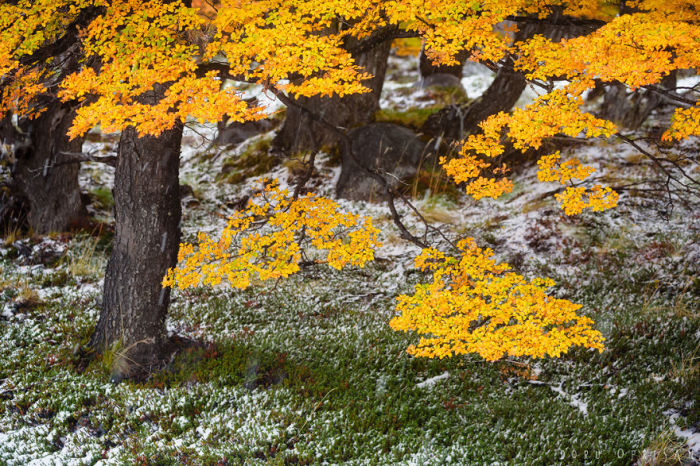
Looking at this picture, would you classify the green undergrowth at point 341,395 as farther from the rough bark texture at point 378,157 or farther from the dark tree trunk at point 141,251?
the rough bark texture at point 378,157

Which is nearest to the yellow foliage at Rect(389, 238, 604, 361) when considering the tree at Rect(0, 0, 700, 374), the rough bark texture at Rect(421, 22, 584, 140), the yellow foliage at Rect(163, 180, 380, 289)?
the tree at Rect(0, 0, 700, 374)

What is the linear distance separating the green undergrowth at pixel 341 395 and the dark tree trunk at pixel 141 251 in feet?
1.20

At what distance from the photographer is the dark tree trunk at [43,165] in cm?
1039

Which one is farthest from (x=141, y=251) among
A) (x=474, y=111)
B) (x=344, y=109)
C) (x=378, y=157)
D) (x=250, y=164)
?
(x=474, y=111)

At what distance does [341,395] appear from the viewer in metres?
6.06

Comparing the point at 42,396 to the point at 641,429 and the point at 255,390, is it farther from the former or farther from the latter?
the point at 641,429

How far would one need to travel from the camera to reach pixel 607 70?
4523mm

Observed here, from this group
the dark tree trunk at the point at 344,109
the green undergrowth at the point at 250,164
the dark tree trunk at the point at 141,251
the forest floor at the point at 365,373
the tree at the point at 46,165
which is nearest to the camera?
the forest floor at the point at 365,373

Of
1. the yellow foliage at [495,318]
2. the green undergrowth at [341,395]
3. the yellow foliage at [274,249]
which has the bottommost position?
the green undergrowth at [341,395]

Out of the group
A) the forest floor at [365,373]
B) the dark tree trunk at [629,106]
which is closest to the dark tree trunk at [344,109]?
the forest floor at [365,373]

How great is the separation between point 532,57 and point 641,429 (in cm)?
435

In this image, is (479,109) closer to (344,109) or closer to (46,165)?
(344,109)

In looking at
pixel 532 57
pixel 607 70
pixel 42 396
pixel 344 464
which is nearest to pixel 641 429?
pixel 344 464

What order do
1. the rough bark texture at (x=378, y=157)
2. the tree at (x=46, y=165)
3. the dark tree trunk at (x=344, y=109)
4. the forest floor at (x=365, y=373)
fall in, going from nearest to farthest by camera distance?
the forest floor at (x=365, y=373) < the tree at (x=46, y=165) < the rough bark texture at (x=378, y=157) < the dark tree trunk at (x=344, y=109)
